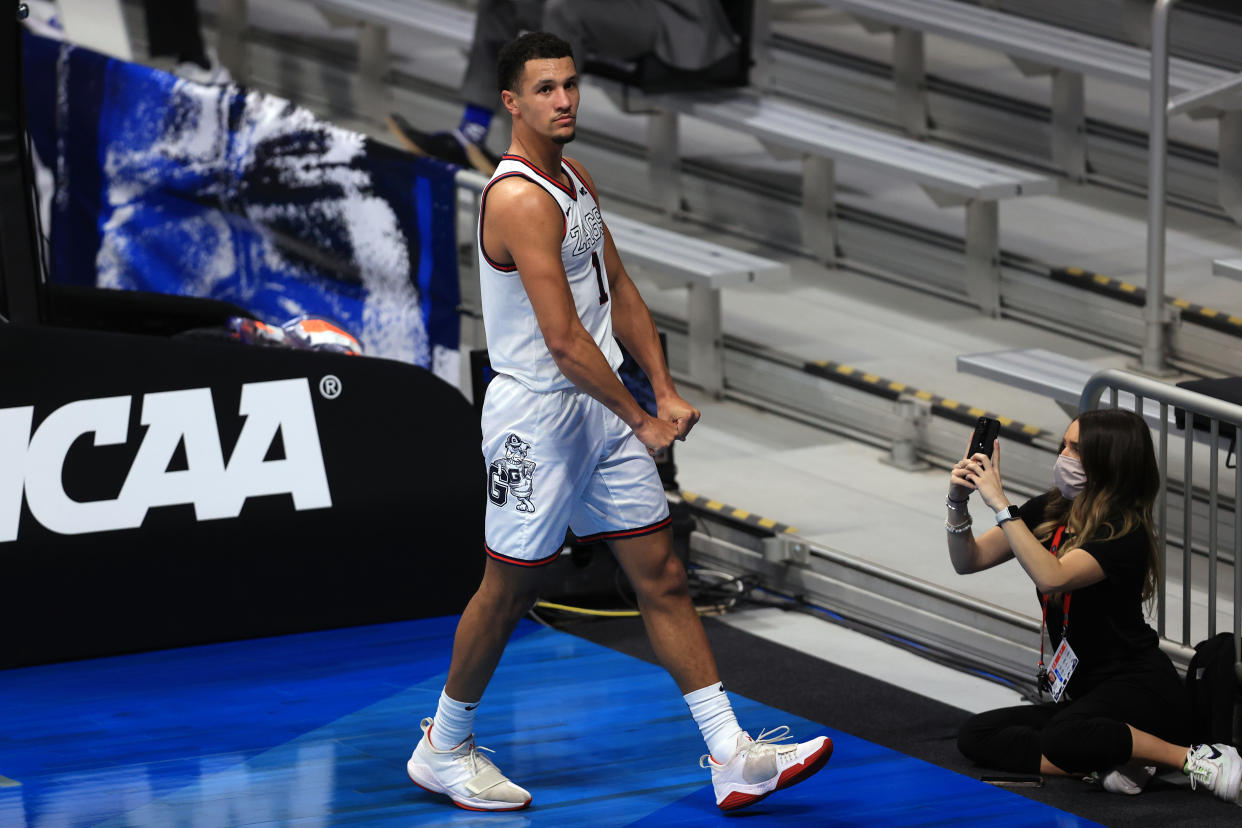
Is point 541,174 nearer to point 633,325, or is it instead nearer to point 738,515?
point 633,325

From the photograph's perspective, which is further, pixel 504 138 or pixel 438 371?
pixel 504 138

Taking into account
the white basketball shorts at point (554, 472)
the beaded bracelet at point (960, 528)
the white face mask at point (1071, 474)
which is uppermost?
the white basketball shorts at point (554, 472)

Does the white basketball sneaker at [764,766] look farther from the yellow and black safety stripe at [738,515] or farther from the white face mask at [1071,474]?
the yellow and black safety stripe at [738,515]

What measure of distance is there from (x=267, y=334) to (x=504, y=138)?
3899 millimetres

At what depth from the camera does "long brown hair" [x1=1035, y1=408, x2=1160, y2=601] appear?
4195 mm

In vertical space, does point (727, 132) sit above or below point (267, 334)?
below

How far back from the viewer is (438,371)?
6023 mm

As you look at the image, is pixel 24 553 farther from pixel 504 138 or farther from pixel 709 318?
pixel 504 138

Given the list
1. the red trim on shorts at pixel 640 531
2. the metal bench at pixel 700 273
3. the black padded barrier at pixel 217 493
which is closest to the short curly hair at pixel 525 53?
the red trim on shorts at pixel 640 531

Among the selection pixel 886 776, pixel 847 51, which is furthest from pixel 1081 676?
pixel 847 51

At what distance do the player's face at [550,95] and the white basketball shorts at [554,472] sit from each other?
20.2 inches

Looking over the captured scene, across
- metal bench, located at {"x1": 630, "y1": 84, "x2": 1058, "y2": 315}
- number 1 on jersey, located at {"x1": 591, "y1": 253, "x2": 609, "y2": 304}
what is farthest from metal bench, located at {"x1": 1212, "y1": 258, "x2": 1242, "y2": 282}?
number 1 on jersey, located at {"x1": 591, "y1": 253, "x2": 609, "y2": 304}

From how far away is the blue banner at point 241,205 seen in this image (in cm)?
607

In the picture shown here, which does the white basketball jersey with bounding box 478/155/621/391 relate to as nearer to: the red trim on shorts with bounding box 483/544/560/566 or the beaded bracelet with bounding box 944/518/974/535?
the red trim on shorts with bounding box 483/544/560/566
